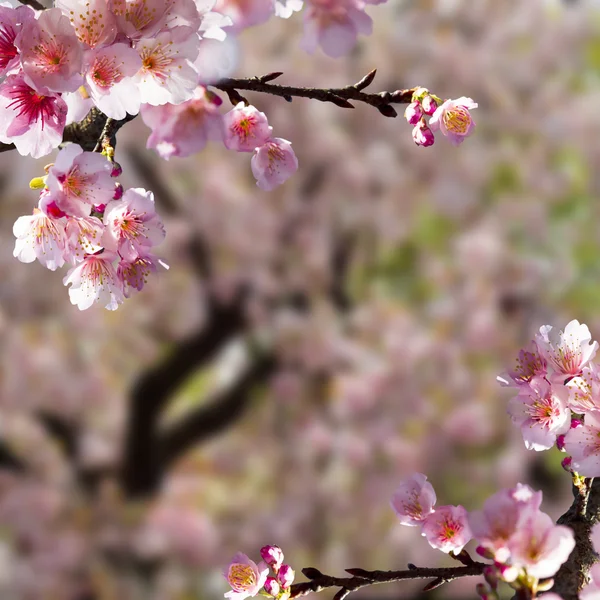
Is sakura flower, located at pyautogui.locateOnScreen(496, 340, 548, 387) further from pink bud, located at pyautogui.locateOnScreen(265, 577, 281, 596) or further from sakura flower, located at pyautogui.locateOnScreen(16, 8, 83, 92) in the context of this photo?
sakura flower, located at pyautogui.locateOnScreen(16, 8, 83, 92)

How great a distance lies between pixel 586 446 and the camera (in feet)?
2.07

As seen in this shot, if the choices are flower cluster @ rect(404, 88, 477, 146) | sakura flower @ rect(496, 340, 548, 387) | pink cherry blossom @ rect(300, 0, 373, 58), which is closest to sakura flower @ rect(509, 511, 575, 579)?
sakura flower @ rect(496, 340, 548, 387)

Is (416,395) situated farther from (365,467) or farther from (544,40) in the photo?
(544,40)

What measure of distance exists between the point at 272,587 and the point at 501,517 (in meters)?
0.27

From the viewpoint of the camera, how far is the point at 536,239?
Result: 408cm

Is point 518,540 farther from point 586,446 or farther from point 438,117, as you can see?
point 438,117

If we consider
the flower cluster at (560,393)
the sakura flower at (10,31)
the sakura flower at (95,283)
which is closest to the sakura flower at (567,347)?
the flower cluster at (560,393)

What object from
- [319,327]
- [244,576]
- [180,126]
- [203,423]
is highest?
[319,327]

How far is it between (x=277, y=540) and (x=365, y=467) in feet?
1.98

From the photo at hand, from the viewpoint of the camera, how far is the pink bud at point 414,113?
0.76m

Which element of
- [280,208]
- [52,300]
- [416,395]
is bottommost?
[416,395]

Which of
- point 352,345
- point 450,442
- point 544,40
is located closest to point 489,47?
point 544,40

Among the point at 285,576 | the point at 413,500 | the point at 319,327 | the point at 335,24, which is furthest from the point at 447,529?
the point at 319,327

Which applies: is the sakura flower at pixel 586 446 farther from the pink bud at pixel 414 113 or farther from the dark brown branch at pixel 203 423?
the dark brown branch at pixel 203 423
